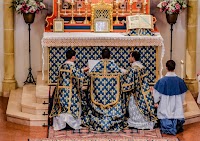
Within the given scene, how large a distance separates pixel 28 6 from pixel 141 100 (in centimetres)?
324

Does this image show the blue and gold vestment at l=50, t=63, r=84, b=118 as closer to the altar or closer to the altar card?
the altar

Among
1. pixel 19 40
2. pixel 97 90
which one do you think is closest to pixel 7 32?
pixel 19 40

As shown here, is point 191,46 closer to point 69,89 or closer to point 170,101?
point 170,101

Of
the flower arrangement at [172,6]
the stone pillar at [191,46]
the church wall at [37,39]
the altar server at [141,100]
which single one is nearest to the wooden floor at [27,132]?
the altar server at [141,100]

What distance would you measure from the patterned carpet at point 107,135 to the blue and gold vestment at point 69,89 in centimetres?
37

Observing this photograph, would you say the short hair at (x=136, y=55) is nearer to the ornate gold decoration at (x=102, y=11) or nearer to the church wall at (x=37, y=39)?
the ornate gold decoration at (x=102, y=11)

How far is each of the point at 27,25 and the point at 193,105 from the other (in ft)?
12.5

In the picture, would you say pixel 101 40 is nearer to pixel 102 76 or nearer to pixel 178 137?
pixel 102 76

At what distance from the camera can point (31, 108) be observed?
44.2 feet

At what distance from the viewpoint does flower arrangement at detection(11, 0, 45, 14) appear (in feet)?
48.3

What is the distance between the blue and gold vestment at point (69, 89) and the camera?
12805mm

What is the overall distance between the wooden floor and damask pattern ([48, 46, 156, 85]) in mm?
1371

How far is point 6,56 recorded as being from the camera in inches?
609

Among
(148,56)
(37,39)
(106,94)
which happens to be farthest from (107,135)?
(37,39)
